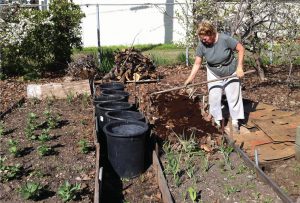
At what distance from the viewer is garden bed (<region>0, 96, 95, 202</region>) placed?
13.7 feet

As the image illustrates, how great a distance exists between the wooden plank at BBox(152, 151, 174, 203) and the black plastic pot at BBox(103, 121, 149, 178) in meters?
0.18

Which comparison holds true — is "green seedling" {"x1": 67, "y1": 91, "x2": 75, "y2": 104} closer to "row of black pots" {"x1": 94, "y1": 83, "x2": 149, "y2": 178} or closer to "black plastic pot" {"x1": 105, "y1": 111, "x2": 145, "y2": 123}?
"row of black pots" {"x1": 94, "y1": 83, "x2": 149, "y2": 178}

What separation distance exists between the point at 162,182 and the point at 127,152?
69 centimetres

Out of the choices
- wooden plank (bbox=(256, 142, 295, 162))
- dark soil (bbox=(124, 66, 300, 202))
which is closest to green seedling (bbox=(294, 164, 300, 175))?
dark soil (bbox=(124, 66, 300, 202))

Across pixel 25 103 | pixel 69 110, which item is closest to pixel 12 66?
pixel 25 103

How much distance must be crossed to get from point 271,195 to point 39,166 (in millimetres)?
2744

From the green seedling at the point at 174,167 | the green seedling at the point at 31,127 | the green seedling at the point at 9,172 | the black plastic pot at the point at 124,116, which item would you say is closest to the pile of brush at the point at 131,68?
the green seedling at the point at 31,127

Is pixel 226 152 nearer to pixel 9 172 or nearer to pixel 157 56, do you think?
pixel 9 172

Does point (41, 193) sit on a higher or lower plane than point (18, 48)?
lower

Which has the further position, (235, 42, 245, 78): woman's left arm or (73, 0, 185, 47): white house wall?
(73, 0, 185, 47): white house wall

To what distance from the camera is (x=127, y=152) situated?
494cm

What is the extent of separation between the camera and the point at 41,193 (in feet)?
13.6

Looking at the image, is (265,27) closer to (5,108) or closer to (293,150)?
(293,150)

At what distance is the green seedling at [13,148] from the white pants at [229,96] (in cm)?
300
